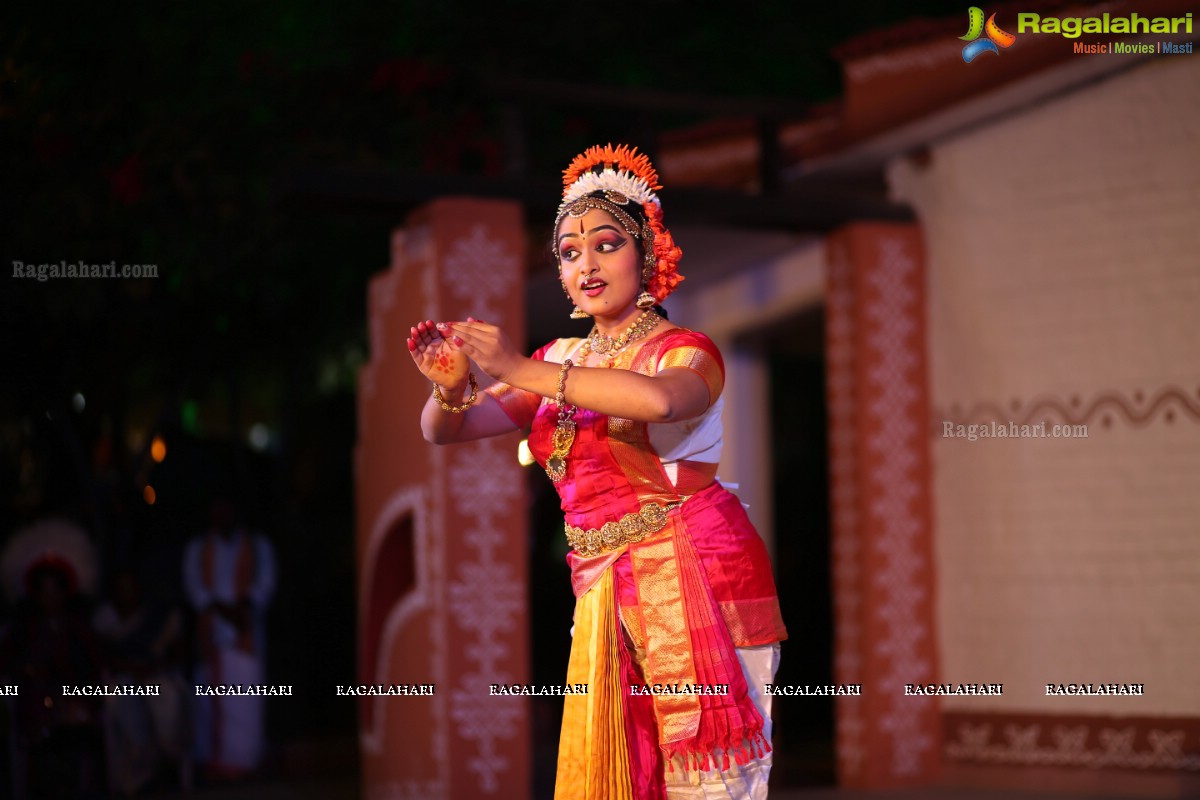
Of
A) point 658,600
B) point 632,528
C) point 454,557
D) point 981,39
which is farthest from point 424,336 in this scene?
point 981,39

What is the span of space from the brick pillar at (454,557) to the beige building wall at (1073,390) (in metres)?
2.30

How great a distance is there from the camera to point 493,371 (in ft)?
9.64

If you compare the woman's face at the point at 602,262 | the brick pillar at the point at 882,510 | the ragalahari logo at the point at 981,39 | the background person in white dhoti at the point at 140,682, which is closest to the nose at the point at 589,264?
the woman's face at the point at 602,262

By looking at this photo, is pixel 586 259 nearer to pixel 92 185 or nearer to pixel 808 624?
pixel 92 185

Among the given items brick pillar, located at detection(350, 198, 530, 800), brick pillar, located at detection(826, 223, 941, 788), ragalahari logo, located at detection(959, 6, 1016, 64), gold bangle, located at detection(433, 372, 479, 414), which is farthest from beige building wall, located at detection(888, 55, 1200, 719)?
gold bangle, located at detection(433, 372, 479, 414)

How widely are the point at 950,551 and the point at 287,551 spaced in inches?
202

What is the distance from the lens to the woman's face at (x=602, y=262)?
327 centimetres

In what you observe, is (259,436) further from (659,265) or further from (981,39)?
(659,265)

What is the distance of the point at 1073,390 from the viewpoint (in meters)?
7.19

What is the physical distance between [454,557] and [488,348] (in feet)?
13.6

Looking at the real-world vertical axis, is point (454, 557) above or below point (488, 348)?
below

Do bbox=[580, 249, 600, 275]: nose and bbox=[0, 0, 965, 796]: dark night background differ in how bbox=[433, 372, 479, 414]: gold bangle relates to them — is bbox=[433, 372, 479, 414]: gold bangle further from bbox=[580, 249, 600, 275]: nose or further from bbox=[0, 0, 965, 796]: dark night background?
bbox=[0, 0, 965, 796]: dark night background

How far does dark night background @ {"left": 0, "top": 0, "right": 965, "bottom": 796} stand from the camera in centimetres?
848

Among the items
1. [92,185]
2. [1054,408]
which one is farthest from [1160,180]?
[92,185]
